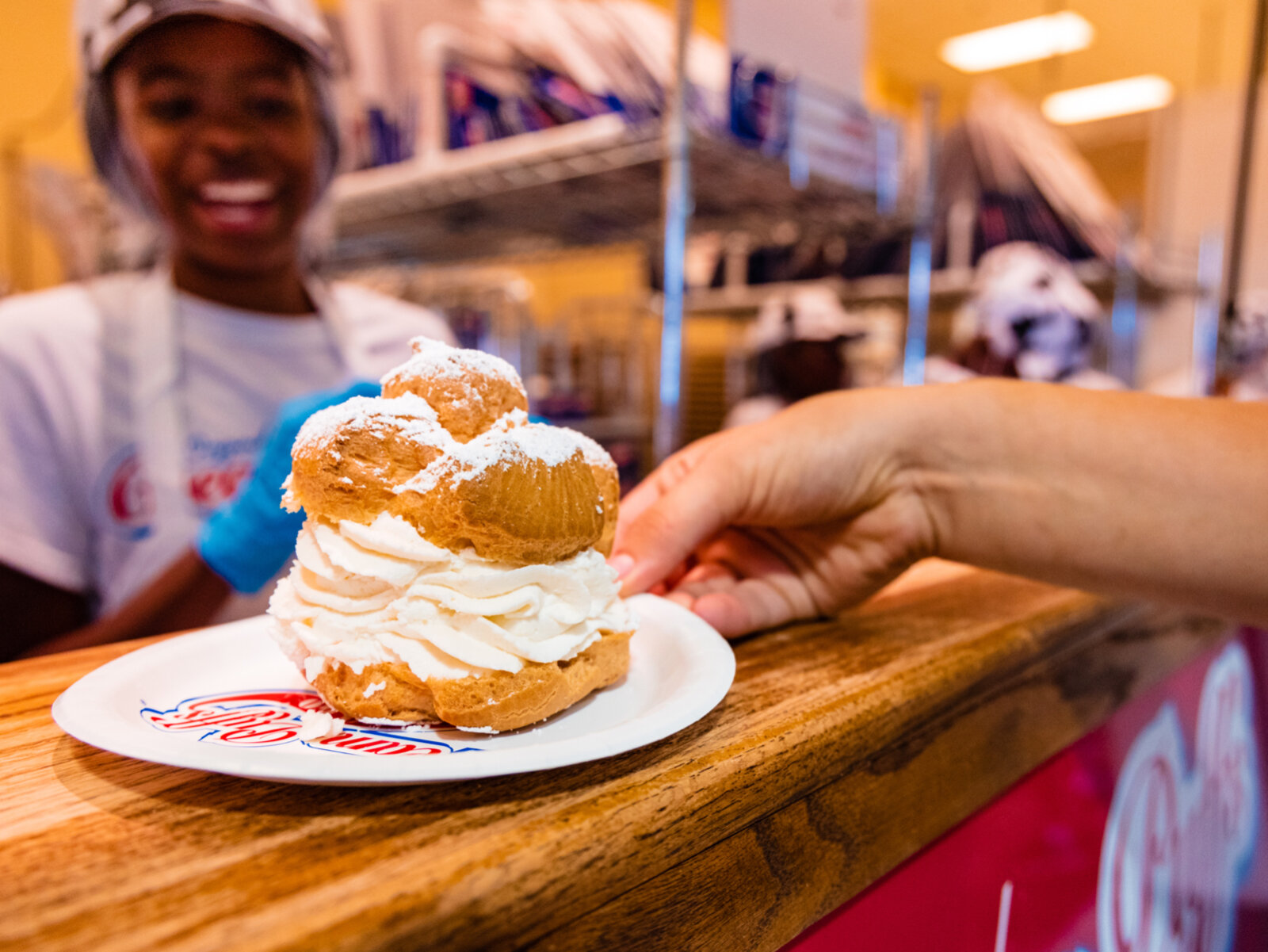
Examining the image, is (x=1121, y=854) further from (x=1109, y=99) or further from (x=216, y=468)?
(x=1109, y=99)

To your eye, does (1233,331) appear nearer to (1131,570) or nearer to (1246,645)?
(1246,645)

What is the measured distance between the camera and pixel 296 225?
1597mm

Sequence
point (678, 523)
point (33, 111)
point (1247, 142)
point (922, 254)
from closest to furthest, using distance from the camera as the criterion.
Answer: point (678, 523) < point (1247, 142) < point (922, 254) < point (33, 111)

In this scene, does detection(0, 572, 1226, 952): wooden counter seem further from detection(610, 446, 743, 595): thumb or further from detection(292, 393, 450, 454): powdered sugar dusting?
detection(292, 393, 450, 454): powdered sugar dusting

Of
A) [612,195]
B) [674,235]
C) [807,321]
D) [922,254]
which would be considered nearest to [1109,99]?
[807,321]

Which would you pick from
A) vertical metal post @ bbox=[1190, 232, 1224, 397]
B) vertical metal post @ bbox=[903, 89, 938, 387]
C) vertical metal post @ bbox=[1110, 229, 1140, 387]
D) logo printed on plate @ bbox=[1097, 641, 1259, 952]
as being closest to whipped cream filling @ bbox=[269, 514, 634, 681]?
logo printed on plate @ bbox=[1097, 641, 1259, 952]

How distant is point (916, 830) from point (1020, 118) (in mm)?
3403

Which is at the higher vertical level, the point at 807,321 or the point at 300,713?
the point at 807,321

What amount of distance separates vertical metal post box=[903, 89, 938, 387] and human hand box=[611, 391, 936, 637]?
1.27 meters

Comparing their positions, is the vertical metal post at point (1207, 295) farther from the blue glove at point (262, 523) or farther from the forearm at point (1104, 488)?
the blue glove at point (262, 523)

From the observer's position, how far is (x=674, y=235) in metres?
1.44

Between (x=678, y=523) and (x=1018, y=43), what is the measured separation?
7299 mm

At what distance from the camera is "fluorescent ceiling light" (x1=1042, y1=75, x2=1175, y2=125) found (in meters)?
6.77

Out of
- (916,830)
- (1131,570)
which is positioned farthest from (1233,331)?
(916,830)
